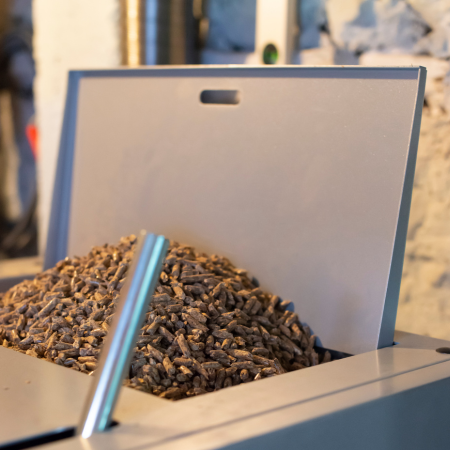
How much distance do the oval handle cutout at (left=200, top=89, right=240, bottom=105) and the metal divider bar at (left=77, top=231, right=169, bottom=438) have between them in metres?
0.62

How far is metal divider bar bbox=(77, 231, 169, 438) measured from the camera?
0.51m

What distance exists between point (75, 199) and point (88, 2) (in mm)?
704

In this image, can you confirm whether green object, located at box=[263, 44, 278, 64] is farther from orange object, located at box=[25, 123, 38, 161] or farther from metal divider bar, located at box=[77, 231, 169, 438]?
orange object, located at box=[25, 123, 38, 161]

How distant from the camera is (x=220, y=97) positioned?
Result: 112 cm

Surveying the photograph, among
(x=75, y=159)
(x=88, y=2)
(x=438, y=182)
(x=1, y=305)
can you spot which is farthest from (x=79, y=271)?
(x=88, y=2)

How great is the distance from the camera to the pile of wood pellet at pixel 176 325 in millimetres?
760

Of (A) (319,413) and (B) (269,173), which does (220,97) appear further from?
(A) (319,413)

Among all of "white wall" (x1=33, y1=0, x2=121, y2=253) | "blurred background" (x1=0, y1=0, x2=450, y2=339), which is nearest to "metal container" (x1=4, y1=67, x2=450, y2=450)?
"blurred background" (x1=0, y1=0, x2=450, y2=339)

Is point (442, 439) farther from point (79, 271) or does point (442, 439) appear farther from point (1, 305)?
point (1, 305)

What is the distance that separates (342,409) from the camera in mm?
575

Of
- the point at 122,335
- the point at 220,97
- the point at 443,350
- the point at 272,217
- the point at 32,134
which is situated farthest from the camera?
the point at 32,134

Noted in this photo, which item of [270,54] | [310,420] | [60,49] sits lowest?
[310,420]

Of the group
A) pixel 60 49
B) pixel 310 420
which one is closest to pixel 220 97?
pixel 310 420

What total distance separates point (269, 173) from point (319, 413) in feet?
1.72
